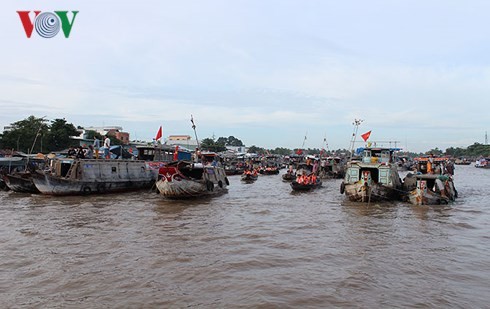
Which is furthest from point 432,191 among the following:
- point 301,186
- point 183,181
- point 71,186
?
point 71,186

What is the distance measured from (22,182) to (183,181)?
10176 millimetres

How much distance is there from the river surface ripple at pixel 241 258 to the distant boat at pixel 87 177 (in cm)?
398

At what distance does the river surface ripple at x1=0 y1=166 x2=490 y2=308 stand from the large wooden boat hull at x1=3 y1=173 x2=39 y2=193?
236 inches

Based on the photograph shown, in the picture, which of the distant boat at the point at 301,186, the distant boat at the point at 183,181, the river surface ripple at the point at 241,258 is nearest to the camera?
the river surface ripple at the point at 241,258

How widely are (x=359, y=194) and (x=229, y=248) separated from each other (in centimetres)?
1091

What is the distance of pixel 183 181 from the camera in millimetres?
18781

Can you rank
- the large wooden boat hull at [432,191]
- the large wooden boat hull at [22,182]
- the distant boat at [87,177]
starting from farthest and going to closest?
1. the large wooden boat hull at [22,182]
2. the distant boat at [87,177]
3. the large wooden boat hull at [432,191]

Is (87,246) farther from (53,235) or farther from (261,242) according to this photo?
(261,242)

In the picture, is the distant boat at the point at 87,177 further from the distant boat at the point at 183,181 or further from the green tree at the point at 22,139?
the green tree at the point at 22,139

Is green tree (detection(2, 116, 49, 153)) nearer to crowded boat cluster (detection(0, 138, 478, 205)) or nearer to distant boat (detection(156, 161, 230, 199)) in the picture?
crowded boat cluster (detection(0, 138, 478, 205))

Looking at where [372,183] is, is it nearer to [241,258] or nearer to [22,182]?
[241,258]

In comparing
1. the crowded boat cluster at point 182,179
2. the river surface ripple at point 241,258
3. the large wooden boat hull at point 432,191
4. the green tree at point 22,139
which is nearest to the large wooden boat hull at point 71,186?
the crowded boat cluster at point 182,179

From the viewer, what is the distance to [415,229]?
1290cm

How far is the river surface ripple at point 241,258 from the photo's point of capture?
6.62 metres
